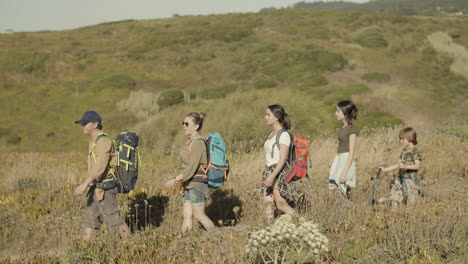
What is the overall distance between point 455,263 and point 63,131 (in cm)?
2207

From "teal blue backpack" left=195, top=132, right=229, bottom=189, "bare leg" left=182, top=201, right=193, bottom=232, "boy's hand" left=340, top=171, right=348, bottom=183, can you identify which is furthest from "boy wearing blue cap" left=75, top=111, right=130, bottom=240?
"boy's hand" left=340, top=171, right=348, bottom=183

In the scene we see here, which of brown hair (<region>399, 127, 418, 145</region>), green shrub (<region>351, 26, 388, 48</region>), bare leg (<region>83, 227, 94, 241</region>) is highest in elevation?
green shrub (<region>351, 26, 388, 48</region>)

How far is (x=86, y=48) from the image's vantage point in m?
40.3

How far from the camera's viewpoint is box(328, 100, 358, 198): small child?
19.2 ft

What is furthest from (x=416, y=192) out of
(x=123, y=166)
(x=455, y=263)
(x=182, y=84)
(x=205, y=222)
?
(x=182, y=84)

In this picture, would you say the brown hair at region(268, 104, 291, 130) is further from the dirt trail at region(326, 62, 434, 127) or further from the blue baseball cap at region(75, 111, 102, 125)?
the dirt trail at region(326, 62, 434, 127)

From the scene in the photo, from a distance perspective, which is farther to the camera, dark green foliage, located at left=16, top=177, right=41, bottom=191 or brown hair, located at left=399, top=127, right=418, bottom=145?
dark green foliage, located at left=16, top=177, right=41, bottom=191

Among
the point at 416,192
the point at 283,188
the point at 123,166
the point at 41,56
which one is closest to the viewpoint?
the point at 123,166

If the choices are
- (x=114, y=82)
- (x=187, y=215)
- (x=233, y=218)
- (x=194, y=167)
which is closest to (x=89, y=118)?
(x=194, y=167)

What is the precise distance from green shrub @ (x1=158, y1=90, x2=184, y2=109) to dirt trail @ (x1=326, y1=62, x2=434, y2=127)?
9643 millimetres

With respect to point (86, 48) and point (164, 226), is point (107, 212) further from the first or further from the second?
point (86, 48)

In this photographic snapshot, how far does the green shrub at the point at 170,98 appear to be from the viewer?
1000 inches

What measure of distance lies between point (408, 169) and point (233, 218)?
2639mm

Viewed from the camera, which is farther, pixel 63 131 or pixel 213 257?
pixel 63 131
